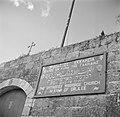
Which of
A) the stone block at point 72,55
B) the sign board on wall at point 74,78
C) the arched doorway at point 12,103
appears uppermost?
the stone block at point 72,55

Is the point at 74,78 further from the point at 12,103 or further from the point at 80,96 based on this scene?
the point at 12,103

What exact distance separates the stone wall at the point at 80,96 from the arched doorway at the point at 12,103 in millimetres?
421

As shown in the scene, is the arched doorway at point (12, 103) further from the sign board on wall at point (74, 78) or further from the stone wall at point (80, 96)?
the sign board on wall at point (74, 78)

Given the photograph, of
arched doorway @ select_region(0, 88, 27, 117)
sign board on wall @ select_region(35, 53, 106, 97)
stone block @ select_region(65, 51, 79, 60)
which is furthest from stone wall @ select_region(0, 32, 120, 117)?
arched doorway @ select_region(0, 88, 27, 117)

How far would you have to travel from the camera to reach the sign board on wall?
2.81 m

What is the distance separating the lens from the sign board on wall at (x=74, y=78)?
9.23ft

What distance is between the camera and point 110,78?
2.69m

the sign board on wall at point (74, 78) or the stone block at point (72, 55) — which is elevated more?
the stone block at point (72, 55)

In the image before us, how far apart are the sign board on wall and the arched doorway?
0.71m

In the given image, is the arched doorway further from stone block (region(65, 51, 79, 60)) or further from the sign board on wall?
stone block (region(65, 51, 79, 60))

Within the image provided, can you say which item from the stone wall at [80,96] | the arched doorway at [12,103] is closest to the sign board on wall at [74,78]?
the stone wall at [80,96]

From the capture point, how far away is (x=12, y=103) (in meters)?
4.08

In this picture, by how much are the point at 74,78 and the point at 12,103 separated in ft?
6.47

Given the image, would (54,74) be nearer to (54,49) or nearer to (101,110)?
(54,49)
